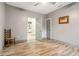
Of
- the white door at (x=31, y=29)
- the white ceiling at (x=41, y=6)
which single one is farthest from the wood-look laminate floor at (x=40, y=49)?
the white ceiling at (x=41, y=6)

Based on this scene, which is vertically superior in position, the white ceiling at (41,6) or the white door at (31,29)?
the white ceiling at (41,6)

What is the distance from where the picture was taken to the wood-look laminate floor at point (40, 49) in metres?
2.13

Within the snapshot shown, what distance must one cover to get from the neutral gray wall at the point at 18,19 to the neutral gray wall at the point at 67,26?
13.8 inches

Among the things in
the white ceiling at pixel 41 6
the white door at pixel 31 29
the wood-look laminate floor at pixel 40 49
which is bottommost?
the wood-look laminate floor at pixel 40 49

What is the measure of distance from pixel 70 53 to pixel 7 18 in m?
1.51

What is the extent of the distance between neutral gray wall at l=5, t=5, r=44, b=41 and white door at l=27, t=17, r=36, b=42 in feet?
0.24

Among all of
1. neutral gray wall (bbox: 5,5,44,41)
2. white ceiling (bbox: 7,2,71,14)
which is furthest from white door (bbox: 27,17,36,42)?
white ceiling (bbox: 7,2,71,14)

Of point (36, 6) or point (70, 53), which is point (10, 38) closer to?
point (36, 6)

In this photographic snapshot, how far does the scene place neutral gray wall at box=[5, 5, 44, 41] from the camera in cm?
215

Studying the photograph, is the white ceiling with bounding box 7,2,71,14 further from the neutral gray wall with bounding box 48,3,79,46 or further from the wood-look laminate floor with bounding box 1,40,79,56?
the wood-look laminate floor with bounding box 1,40,79,56

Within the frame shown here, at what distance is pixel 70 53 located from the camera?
84.0 inches

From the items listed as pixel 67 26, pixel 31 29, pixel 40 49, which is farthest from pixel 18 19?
pixel 67 26

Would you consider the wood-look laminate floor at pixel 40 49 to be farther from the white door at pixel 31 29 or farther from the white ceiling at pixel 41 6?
the white ceiling at pixel 41 6

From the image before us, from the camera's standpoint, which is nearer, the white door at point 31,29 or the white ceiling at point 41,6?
the white ceiling at point 41,6
